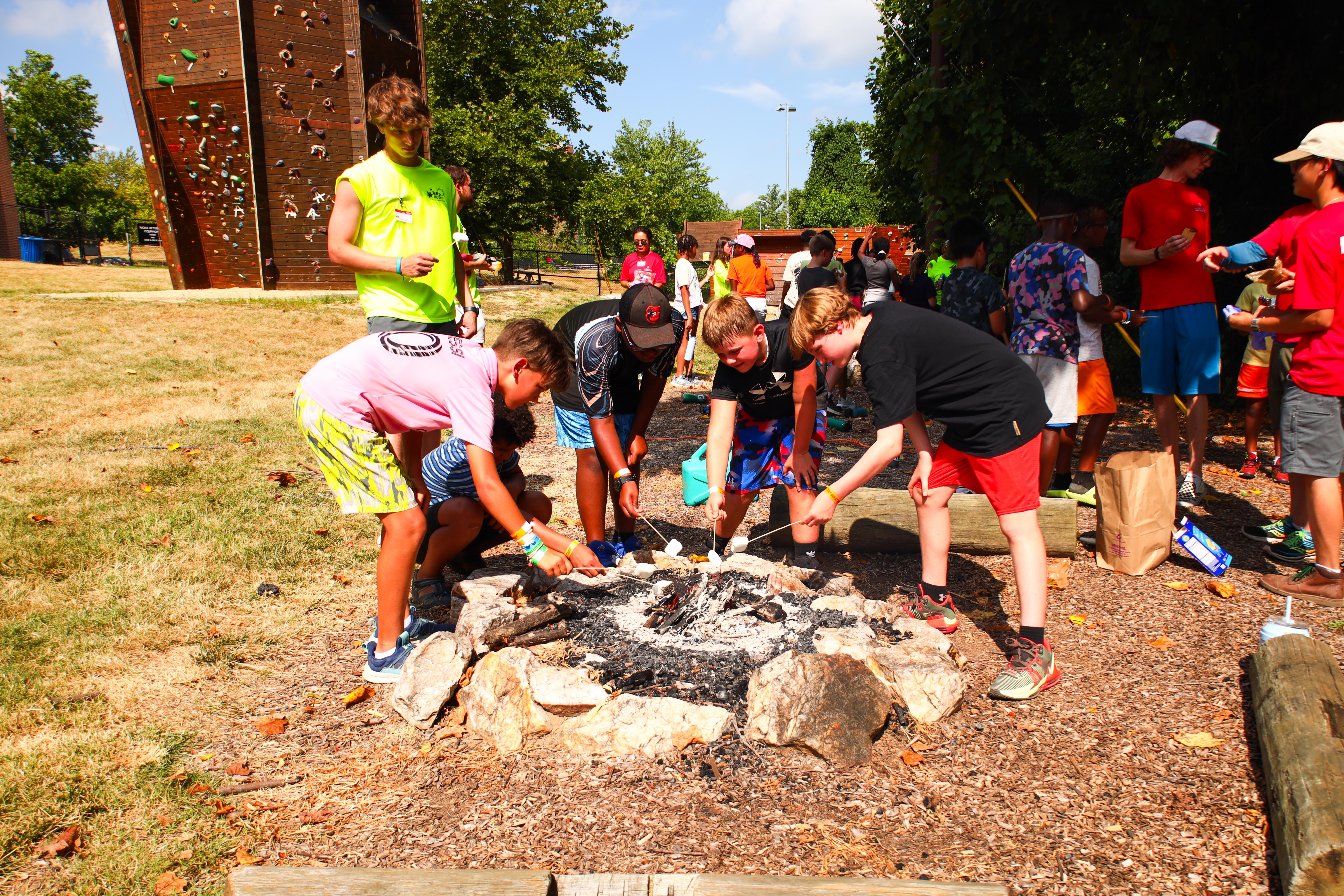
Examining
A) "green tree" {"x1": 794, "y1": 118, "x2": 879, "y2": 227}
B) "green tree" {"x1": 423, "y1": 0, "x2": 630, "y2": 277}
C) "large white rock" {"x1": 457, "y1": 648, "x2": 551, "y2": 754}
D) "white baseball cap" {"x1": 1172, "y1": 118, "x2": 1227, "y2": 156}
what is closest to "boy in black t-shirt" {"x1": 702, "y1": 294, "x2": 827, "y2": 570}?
"large white rock" {"x1": 457, "y1": 648, "x2": 551, "y2": 754}

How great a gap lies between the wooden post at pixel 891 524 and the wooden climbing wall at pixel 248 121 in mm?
11031

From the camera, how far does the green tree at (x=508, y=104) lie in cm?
3055

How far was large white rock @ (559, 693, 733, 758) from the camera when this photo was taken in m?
2.84

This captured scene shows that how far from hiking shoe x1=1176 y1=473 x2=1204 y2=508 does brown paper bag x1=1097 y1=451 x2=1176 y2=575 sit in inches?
42.0

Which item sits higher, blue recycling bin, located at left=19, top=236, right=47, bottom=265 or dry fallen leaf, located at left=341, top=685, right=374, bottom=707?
blue recycling bin, located at left=19, top=236, right=47, bottom=265

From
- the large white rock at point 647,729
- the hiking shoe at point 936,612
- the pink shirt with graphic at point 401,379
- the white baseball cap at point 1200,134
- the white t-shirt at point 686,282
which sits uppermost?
the white baseball cap at point 1200,134

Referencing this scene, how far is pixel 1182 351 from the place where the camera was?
15.6 ft

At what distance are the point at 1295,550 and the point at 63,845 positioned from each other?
5829mm

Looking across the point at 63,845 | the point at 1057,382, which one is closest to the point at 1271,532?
the point at 1057,382

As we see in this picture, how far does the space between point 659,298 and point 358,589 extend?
92.6 inches

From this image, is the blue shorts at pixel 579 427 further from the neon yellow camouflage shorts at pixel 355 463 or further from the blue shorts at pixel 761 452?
the neon yellow camouflage shorts at pixel 355 463

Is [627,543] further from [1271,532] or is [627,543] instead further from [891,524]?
[1271,532]

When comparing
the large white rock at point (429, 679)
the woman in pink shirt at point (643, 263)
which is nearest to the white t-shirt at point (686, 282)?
the woman in pink shirt at point (643, 263)

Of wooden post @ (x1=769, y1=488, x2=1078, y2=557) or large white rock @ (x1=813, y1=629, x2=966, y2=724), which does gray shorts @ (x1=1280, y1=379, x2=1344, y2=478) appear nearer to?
wooden post @ (x1=769, y1=488, x2=1078, y2=557)
